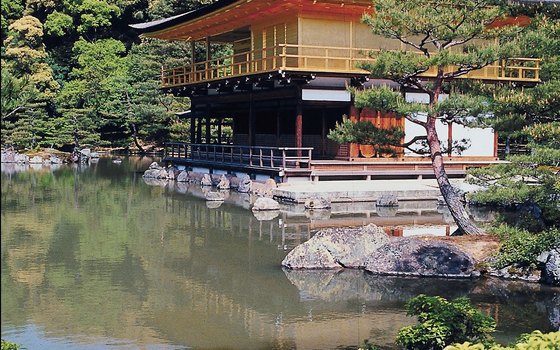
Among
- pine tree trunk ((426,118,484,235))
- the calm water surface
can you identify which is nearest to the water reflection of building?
the calm water surface

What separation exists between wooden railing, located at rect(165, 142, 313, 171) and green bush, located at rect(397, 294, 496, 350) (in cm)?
1370

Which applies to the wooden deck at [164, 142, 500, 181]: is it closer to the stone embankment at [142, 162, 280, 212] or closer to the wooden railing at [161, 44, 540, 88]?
the stone embankment at [142, 162, 280, 212]

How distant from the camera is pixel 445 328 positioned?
691cm

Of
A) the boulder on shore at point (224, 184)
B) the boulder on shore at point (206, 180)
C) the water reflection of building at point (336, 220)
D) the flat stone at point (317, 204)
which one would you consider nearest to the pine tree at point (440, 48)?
the water reflection of building at point (336, 220)

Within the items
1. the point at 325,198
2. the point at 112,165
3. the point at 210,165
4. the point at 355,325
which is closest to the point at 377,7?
the point at 355,325

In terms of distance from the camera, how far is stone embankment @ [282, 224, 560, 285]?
1091 centimetres

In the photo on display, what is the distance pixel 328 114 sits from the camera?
25.6 m

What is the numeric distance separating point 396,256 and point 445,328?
4.40 m

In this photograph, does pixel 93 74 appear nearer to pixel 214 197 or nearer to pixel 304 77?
pixel 214 197

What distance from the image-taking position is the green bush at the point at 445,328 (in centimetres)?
691

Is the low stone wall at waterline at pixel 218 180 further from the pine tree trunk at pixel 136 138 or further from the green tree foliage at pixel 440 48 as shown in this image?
the pine tree trunk at pixel 136 138

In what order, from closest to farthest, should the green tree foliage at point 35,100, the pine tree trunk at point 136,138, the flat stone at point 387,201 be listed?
the flat stone at point 387,201 → the green tree foliage at point 35,100 → the pine tree trunk at point 136,138

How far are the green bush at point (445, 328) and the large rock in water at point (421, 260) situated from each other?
3731 mm

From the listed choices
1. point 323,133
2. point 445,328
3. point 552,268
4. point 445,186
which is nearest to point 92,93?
point 323,133
